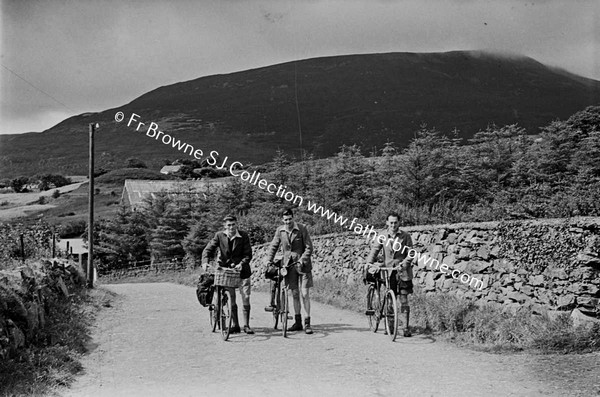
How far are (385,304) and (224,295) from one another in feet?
8.89

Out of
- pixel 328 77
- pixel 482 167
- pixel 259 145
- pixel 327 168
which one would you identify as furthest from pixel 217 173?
pixel 328 77

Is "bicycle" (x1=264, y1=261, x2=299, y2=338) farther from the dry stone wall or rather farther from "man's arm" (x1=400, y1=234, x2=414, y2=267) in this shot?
the dry stone wall

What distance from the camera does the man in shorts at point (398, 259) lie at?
957cm

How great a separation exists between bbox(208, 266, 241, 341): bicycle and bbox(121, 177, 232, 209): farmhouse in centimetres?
4519

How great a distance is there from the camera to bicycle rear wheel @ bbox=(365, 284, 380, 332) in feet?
33.2

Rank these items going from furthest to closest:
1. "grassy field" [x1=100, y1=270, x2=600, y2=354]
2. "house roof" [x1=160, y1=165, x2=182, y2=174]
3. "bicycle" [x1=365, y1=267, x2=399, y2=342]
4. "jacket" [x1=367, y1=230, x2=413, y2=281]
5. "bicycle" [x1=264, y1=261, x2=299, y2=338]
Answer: "house roof" [x1=160, y1=165, x2=182, y2=174] → "bicycle" [x1=264, y1=261, x2=299, y2=338] → "jacket" [x1=367, y1=230, x2=413, y2=281] → "bicycle" [x1=365, y1=267, x2=399, y2=342] → "grassy field" [x1=100, y1=270, x2=600, y2=354]

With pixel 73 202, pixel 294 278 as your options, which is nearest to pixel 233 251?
pixel 294 278

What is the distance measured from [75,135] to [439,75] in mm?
98875

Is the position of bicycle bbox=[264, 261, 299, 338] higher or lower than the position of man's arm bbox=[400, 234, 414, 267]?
lower

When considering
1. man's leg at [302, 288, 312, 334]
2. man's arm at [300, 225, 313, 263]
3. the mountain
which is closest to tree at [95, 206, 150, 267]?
the mountain

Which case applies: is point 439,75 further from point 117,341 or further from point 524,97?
point 117,341

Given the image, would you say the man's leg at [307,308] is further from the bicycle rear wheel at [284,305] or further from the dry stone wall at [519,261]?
the dry stone wall at [519,261]

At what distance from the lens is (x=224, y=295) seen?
1014 centimetres

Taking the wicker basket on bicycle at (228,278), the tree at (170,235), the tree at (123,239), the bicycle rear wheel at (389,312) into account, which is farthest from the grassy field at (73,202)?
the bicycle rear wheel at (389,312)
